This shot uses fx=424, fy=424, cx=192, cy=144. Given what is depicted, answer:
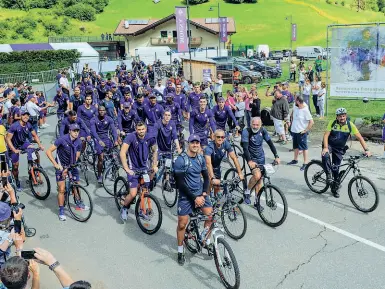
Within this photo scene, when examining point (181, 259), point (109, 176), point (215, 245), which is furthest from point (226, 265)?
point (109, 176)

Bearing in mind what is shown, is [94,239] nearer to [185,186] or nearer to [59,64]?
[185,186]

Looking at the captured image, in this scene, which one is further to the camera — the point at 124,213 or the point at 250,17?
the point at 250,17

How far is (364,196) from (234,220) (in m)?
2.75

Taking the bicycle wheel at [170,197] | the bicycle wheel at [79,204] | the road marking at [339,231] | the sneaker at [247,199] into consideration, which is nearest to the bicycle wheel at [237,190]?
the sneaker at [247,199]

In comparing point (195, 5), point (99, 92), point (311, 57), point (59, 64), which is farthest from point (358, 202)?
point (195, 5)

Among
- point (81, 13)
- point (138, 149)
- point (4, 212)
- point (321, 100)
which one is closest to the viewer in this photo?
point (4, 212)

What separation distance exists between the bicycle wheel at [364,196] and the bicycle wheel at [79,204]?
511 centimetres

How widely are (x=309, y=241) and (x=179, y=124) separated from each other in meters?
6.61

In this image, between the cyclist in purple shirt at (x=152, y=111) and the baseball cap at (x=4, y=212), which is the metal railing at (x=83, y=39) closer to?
the cyclist in purple shirt at (x=152, y=111)

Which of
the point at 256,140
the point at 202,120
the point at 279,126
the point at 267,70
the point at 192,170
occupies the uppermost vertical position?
the point at 267,70

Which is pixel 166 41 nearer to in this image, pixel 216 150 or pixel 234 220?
pixel 216 150

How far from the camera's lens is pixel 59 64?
40.9m

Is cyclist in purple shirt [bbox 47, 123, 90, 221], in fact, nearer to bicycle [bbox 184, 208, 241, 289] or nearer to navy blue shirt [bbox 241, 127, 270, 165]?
bicycle [bbox 184, 208, 241, 289]

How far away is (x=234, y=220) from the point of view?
7.20m
